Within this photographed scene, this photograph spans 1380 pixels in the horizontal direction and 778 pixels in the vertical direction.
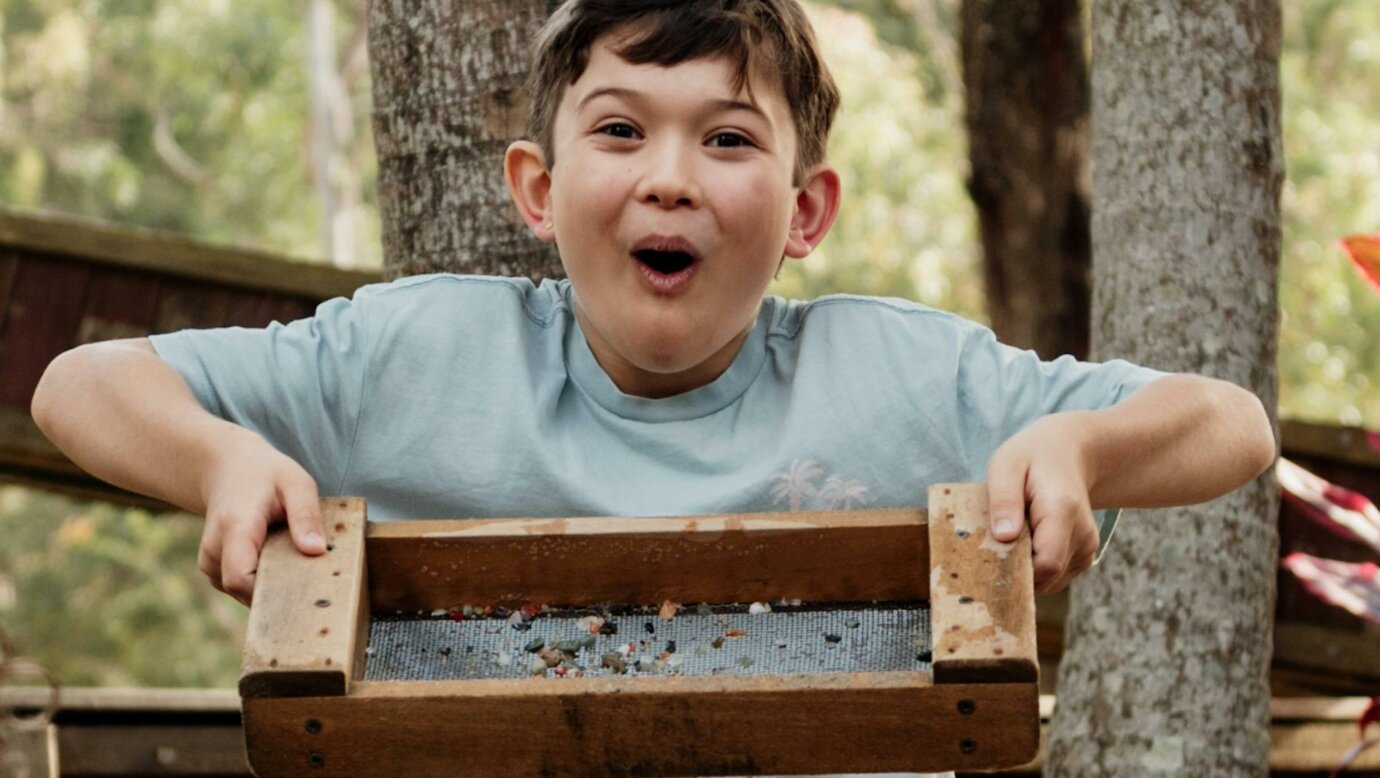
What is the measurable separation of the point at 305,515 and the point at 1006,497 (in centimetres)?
84

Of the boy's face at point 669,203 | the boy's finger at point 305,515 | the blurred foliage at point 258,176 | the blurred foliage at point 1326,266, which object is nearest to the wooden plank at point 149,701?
the boy's face at point 669,203

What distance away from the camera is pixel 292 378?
266cm

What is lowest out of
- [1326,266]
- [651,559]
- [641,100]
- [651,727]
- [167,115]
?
[651,727]

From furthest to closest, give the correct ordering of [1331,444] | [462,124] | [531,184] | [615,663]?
[1331,444], [462,124], [531,184], [615,663]

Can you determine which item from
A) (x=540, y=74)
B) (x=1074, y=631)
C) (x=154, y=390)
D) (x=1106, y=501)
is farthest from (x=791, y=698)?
(x=1074, y=631)

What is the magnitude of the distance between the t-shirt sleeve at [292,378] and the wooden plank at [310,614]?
0.44 m

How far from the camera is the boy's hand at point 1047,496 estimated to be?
2.19 metres

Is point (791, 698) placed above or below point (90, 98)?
below

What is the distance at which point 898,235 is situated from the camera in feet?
57.0

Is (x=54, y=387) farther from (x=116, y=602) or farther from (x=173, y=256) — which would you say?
(x=116, y=602)

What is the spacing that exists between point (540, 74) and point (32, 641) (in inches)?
746

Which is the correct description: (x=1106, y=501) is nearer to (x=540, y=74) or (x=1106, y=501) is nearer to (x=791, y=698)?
(x=791, y=698)

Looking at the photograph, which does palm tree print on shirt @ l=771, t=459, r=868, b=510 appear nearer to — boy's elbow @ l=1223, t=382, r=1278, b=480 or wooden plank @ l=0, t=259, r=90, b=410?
boy's elbow @ l=1223, t=382, r=1278, b=480

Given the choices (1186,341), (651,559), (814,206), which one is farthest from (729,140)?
(1186,341)
